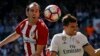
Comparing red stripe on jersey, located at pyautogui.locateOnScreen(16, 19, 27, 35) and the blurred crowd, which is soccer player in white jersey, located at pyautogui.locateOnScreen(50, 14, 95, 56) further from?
the blurred crowd

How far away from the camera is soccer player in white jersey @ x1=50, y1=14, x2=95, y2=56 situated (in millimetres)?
6418

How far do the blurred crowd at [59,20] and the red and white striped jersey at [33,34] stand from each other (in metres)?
4.23

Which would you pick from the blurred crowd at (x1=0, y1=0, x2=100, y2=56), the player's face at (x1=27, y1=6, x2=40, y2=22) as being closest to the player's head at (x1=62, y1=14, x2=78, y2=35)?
the player's face at (x1=27, y1=6, x2=40, y2=22)

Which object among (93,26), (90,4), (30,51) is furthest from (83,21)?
(30,51)

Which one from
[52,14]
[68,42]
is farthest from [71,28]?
[52,14]

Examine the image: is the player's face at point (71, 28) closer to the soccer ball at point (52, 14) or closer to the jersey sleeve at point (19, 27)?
the jersey sleeve at point (19, 27)

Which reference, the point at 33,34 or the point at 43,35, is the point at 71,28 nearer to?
the point at 43,35

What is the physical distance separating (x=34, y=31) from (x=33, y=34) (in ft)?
0.19

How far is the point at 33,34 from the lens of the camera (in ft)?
24.1

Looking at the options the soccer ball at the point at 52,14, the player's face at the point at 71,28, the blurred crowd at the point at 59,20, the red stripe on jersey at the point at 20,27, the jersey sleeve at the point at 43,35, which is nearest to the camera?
the player's face at the point at 71,28

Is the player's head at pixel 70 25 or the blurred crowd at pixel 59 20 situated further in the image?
the blurred crowd at pixel 59 20

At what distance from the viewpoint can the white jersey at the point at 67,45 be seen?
646 centimetres

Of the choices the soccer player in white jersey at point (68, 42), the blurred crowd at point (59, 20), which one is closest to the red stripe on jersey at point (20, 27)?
the soccer player in white jersey at point (68, 42)

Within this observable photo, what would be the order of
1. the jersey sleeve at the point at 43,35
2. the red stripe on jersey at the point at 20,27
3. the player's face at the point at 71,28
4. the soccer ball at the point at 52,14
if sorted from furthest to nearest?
the soccer ball at the point at 52,14, the red stripe on jersey at the point at 20,27, the jersey sleeve at the point at 43,35, the player's face at the point at 71,28
